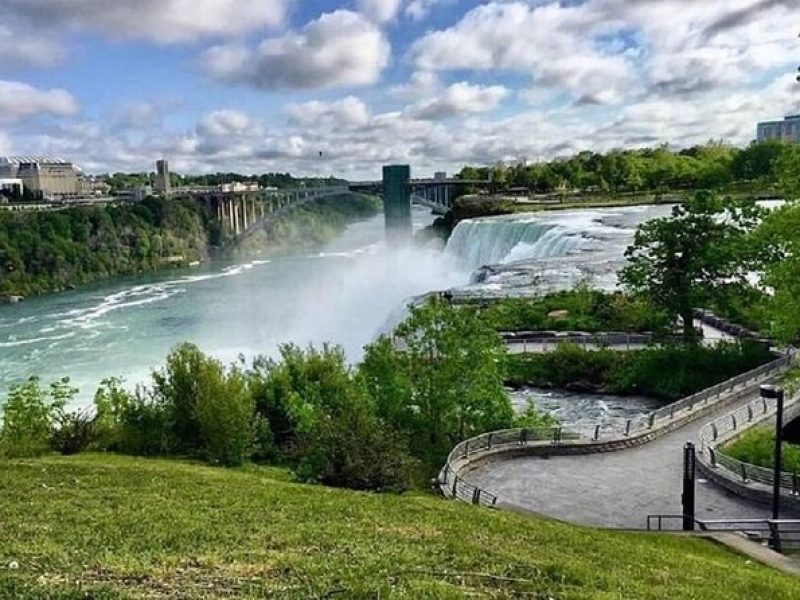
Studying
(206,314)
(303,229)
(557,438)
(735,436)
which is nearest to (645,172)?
(303,229)

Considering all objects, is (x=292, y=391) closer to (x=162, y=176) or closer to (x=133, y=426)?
(x=133, y=426)

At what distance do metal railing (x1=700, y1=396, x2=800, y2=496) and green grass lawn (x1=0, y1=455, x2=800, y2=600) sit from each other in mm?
3634

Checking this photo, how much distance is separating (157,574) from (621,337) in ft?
82.0

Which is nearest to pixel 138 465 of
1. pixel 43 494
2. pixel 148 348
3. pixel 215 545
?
pixel 43 494

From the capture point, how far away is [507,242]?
5678 cm

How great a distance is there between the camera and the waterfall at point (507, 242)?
5306cm

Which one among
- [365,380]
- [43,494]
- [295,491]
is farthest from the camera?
[365,380]

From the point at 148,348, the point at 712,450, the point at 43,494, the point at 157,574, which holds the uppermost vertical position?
the point at 157,574

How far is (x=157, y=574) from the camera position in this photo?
726 cm

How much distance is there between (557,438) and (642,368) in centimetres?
1020

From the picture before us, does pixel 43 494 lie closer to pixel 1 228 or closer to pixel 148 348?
pixel 148 348

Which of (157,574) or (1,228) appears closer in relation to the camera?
(157,574)

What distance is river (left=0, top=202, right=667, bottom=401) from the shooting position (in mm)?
40875

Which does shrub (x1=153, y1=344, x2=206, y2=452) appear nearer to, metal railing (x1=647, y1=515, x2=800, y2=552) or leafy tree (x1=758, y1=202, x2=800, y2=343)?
metal railing (x1=647, y1=515, x2=800, y2=552)
